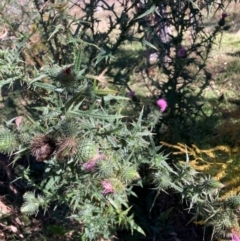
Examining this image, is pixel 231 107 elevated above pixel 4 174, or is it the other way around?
pixel 4 174

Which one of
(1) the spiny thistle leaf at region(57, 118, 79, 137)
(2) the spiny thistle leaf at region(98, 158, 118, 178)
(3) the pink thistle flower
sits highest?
(1) the spiny thistle leaf at region(57, 118, 79, 137)

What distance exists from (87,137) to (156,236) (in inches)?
47.1

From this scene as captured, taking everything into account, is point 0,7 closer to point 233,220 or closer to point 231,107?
point 233,220

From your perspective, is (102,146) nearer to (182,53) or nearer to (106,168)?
(106,168)

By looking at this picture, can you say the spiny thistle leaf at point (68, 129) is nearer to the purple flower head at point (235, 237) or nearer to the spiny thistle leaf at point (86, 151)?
the spiny thistle leaf at point (86, 151)

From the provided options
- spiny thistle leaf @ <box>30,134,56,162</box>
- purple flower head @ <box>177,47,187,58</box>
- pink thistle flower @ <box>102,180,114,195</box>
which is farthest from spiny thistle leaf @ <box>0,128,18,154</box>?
purple flower head @ <box>177,47,187,58</box>

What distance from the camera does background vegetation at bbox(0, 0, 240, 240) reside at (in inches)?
78.8

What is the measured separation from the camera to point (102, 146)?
6.89ft

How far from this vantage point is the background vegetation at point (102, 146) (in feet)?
6.57

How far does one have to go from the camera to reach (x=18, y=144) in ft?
6.75

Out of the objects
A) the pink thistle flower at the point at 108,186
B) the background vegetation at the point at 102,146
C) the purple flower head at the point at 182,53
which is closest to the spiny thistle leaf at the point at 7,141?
the background vegetation at the point at 102,146

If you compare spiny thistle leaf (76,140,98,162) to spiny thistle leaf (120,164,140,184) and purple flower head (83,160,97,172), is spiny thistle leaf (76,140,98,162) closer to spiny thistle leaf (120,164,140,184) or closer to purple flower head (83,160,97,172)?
purple flower head (83,160,97,172)

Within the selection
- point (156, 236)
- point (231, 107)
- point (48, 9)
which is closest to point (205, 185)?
point (156, 236)

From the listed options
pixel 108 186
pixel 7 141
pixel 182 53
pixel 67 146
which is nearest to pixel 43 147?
pixel 67 146
